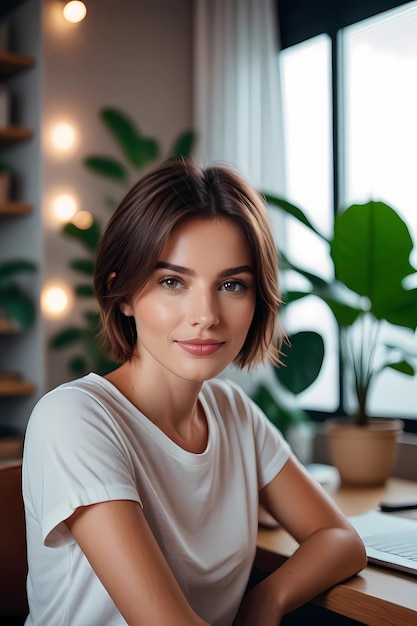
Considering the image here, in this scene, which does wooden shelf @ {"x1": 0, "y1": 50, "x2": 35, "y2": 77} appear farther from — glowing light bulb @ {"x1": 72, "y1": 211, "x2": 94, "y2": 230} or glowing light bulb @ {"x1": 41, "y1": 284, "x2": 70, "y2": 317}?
glowing light bulb @ {"x1": 41, "y1": 284, "x2": 70, "y2": 317}

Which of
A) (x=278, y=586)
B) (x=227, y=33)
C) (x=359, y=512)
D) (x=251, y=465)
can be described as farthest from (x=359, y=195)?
(x=278, y=586)

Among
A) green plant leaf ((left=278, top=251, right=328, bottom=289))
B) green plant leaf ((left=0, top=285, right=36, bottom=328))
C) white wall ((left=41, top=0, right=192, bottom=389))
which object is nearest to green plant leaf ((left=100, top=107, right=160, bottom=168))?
white wall ((left=41, top=0, right=192, bottom=389))

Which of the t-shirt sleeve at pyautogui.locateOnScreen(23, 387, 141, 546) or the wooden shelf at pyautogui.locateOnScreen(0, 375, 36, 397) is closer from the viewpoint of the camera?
the t-shirt sleeve at pyautogui.locateOnScreen(23, 387, 141, 546)

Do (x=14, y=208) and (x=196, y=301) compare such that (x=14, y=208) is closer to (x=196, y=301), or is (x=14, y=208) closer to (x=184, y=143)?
(x=184, y=143)

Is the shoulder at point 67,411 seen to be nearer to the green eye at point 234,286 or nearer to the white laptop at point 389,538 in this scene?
the green eye at point 234,286

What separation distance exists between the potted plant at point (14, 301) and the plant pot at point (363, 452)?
138 centimetres

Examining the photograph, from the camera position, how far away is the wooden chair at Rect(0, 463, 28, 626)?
4.52ft

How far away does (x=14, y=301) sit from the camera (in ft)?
10.0

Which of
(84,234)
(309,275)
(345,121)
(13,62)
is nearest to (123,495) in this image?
(309,275)

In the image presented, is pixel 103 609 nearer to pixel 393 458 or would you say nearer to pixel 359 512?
pixel 359 512

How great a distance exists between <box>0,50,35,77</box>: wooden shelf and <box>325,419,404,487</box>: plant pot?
1.85 metres

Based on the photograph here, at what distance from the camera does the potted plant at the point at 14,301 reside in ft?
9.95

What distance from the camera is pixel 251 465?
1.47 metres

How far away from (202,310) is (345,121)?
6.07 ft
